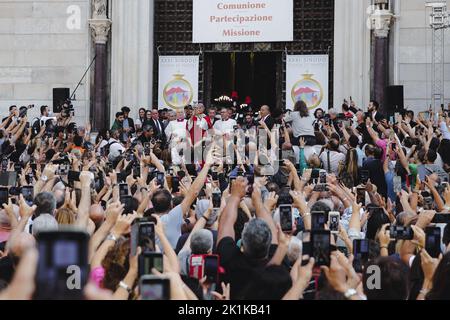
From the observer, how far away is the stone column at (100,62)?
22.7m

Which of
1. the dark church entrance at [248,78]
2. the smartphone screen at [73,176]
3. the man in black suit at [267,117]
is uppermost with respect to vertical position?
the dark church entrance at [248,78]

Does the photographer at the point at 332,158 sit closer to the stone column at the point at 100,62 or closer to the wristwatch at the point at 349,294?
the wristwatch at the point at 349,294

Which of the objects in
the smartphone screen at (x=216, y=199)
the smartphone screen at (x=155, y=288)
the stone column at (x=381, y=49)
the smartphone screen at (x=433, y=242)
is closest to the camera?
the smartphone screen at (x=155, y=288)

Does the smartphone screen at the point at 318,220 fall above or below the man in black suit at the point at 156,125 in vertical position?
below

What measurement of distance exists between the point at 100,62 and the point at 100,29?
902 mm

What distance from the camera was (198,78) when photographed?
75.6 ft

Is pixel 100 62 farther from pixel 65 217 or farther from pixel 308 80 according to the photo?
pixel 65 217

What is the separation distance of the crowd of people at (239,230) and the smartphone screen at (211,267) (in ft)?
0.04

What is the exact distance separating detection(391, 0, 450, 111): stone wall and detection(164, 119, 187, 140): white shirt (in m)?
6.05

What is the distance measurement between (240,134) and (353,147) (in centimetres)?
304

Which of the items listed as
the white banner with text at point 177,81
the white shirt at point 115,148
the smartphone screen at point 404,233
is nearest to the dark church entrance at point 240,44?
the white banner with text at point 177,81

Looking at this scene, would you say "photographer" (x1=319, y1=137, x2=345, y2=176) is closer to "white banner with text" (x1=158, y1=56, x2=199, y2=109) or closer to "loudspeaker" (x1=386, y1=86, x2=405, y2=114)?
"loudspeaker" (x1=386, y1=86, x2=405, y2=114)

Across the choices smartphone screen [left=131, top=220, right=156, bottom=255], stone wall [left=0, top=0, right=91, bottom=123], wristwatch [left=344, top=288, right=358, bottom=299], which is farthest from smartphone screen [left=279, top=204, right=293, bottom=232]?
stone wall [left=0, top=0, right=91, bottom=123]

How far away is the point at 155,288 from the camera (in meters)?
3.45
